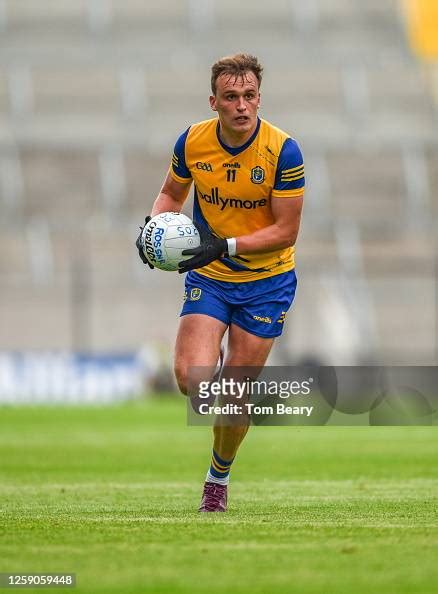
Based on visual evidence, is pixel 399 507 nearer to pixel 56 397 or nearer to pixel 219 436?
pixel 219 436

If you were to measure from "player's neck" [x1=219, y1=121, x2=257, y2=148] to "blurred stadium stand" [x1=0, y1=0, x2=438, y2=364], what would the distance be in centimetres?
1761

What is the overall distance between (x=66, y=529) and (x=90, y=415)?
1485 centimetres

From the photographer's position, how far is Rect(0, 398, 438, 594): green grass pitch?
18.9 feet

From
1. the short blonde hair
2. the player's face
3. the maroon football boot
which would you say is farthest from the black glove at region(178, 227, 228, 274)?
the maroon football boot

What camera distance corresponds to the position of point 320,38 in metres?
41.9

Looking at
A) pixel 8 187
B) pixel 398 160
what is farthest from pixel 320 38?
pixel 8 187

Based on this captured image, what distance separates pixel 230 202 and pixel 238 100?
26.1 inches

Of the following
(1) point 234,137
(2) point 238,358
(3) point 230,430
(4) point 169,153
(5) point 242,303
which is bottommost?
(3) point 230,430

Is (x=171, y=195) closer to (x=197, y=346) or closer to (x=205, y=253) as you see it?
(x=205, y=253)

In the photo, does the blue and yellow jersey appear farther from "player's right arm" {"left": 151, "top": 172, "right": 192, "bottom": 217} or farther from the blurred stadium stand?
the blurred stadium stand

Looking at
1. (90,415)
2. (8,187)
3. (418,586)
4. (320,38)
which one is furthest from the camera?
(320,38)

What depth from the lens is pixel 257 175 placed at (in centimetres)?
859

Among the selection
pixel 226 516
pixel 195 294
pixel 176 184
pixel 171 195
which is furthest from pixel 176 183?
pixel 226 516

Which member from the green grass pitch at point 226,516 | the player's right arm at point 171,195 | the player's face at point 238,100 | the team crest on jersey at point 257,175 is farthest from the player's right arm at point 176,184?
the green grass pitch at point 226,516
